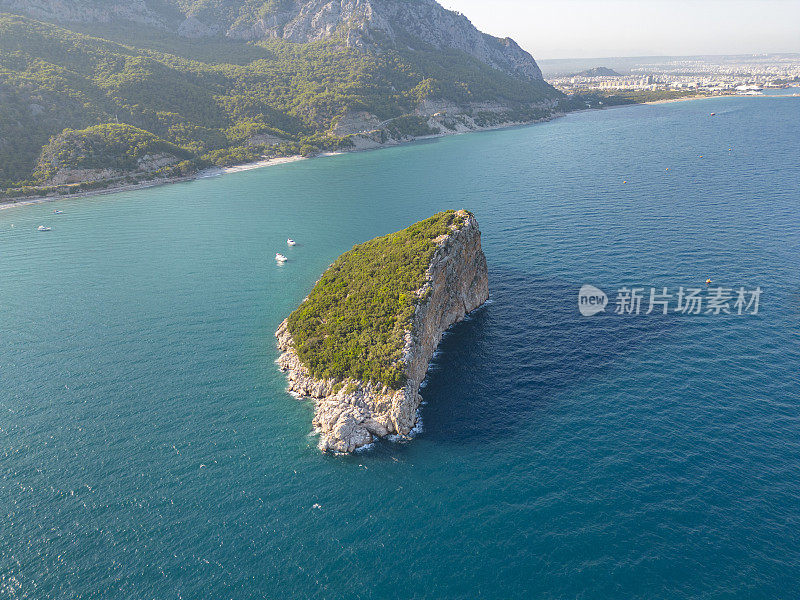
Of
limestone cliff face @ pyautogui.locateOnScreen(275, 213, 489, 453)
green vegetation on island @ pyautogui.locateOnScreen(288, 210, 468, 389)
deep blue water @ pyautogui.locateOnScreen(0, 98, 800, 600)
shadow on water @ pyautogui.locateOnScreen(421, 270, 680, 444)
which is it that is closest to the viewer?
deep blue water @ pyautogui.locateOnScreen(0, 98, 800, 600)

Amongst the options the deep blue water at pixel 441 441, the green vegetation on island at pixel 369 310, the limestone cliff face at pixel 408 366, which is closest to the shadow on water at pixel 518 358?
the deep blue water at pixel 441 441

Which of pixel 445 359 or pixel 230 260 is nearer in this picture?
pixel 445 359

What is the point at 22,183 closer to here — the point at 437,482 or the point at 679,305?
the point at 437,482

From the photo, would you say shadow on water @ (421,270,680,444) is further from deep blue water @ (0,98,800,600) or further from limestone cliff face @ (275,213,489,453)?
limestone cliff face @ (275,213,489,453)

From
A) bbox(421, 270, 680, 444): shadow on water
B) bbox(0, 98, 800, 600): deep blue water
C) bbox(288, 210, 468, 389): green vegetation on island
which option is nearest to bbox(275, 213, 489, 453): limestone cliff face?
bbox(288, 210, 468, 389): green vegetation on island

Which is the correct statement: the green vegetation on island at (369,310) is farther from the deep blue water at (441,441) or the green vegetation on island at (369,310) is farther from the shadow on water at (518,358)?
the shadow on water at (518,358)

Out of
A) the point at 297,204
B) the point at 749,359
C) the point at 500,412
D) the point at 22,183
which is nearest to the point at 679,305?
the point at 749,359

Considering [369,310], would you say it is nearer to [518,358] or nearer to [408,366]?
[408,366]
